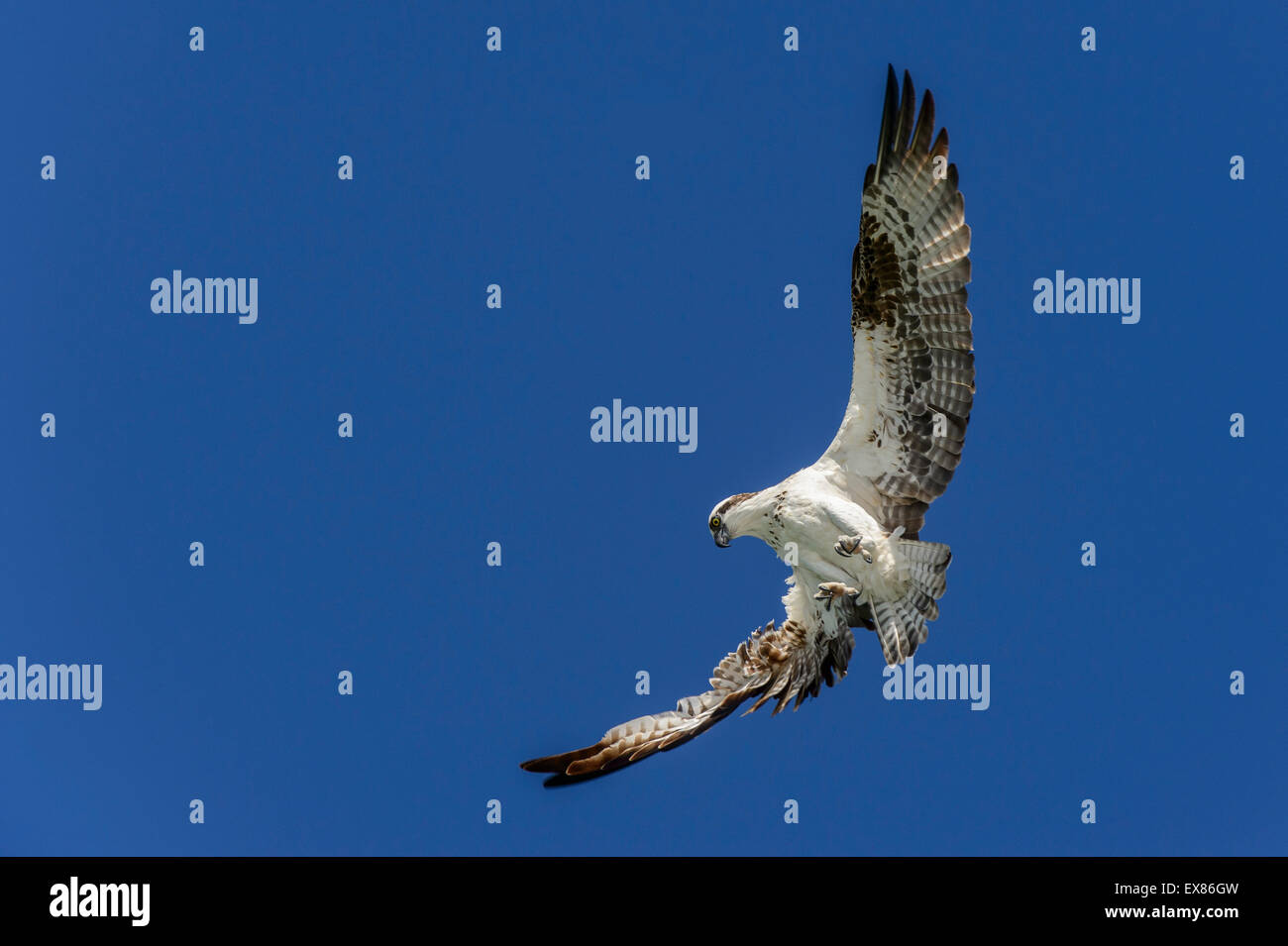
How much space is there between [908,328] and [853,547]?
1.54 meters

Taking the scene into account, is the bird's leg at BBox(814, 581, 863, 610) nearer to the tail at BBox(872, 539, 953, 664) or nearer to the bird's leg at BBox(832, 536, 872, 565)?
the bird's leg at BBox(832, 536, 872, 565)

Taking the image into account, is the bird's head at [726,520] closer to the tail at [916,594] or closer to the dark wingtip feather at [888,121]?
the tail at [916,594]

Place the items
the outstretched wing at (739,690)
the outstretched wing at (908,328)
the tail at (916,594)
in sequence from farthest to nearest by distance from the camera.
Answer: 1. the outstretched wing at (739,690)
2. the tail at (916,594)
3. the outstretched wing at (908,328)

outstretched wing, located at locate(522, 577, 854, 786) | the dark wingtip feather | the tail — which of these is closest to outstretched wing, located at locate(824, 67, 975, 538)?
the dark wingtip feather

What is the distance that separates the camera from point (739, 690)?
10.5 metres

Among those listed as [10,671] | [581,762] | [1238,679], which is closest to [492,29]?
[581,762]

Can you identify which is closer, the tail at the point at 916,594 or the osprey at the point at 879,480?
the osprey at the point at 879,480

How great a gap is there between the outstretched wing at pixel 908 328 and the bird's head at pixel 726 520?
2.66ft

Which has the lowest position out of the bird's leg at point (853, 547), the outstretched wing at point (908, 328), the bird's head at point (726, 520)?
the bird's leg at point (853, 547)

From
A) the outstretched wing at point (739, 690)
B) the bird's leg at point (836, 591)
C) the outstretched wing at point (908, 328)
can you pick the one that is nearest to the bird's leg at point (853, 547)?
the bird's leg at point (836, 591)

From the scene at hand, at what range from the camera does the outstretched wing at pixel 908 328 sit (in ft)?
31.1

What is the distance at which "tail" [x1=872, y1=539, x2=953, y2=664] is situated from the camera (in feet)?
32.2

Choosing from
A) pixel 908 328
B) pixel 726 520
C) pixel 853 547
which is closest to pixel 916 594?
pixel 853 547

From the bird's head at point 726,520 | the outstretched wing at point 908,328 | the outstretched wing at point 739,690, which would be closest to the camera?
the outstretched wing at point 908,328
